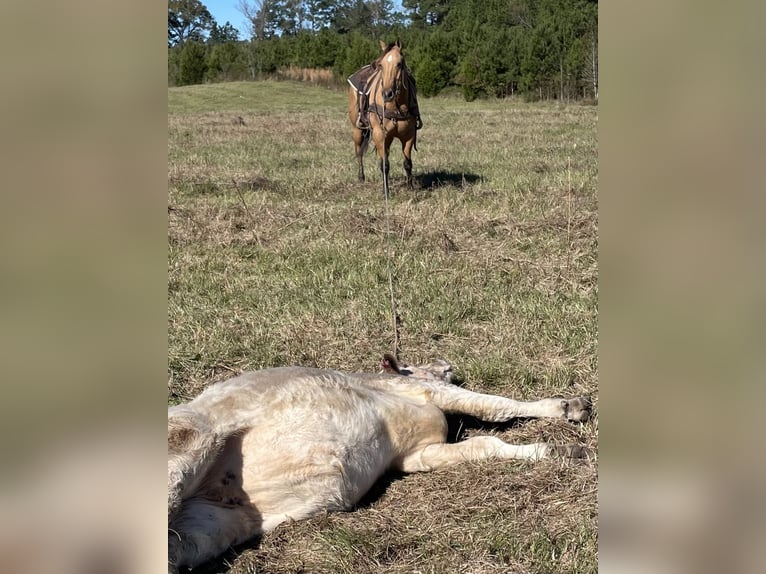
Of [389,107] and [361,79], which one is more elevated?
[361,79]

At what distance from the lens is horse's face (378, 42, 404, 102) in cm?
989

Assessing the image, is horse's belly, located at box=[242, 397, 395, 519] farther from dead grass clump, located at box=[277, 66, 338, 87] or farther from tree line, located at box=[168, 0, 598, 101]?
A: dead grass clump, located at box=[277, 66, 338, 87]

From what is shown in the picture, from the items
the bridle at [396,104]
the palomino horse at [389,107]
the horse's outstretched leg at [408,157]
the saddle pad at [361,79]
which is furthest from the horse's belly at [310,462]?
the saddle pad at [361,79]

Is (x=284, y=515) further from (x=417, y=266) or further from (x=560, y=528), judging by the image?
(x=417, y=266)

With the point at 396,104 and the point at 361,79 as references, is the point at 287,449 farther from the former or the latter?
the point at 361,79

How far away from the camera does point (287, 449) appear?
2.96 metres

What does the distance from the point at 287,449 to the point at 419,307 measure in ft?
8.35

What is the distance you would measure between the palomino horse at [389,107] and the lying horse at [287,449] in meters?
6.21

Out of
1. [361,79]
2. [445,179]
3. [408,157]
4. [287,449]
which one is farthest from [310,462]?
[361,79]

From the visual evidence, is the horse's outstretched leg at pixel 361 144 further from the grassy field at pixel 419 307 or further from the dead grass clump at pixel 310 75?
the dead grass clump at pixel 310 75

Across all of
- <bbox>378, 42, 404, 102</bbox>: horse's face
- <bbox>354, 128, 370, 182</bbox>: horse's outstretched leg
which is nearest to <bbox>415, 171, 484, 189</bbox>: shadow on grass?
<bbox>354, 128, 370, 182</bbox>: horse's outstretched leg
